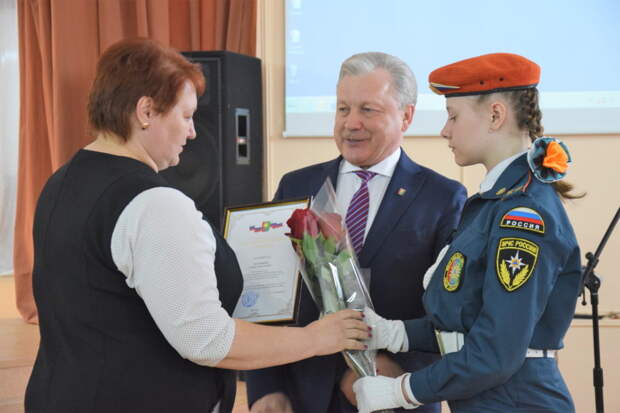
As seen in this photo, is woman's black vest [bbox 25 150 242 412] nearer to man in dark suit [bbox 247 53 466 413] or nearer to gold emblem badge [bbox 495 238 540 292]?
man in dark suit [bbox 247 53 466 413]

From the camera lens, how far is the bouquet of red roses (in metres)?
1.52

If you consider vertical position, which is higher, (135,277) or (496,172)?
(496,172)

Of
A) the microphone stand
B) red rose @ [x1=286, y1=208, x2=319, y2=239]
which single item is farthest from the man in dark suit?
the microphone stand

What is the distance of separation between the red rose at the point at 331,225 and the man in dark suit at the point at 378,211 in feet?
0.93

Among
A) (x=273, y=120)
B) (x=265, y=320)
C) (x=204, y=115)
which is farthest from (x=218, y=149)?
(x=265, y=320)

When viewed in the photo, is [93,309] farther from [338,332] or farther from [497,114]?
[497,114]

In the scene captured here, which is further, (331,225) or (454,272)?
(331,225)

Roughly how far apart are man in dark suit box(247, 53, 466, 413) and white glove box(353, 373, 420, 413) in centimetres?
25

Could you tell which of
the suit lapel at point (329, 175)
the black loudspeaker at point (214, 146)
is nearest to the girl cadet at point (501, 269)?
the suit lapel at point (329, 175)

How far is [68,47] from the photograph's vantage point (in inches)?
176

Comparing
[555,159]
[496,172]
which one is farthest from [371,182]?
[555,159]

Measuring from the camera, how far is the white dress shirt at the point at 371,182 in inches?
76.6

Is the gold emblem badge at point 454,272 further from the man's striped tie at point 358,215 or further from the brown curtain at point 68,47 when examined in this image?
the brown curtain at point 68,47

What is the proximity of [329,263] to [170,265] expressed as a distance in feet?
1.29
